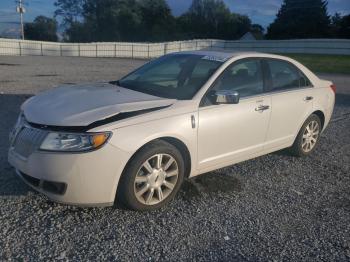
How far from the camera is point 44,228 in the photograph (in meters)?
3.48

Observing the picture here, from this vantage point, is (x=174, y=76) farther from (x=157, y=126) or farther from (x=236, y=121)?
(x=157, y=126)

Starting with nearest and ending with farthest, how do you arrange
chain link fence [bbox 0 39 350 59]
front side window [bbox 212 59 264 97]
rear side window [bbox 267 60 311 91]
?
front side window [bbox 212 59 264 97], rear side window [bbox 267 60 311 91], chain link fence [bbox 0 39 350 59]

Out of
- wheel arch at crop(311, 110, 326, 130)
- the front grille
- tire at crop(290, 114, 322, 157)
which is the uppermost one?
the front grille

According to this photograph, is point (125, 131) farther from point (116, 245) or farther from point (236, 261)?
point (236, 261)

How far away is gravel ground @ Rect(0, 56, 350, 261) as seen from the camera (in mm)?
3266

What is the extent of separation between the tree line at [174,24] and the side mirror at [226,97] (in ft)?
208

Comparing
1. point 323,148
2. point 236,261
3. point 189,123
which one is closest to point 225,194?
point 189,123

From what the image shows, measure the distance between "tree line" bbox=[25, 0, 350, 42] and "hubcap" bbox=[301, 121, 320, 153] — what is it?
6133 centimetres

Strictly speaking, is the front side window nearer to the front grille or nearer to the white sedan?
the white sedan

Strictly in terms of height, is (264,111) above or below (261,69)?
below

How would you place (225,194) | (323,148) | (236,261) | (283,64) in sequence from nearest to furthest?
1. (236,261)
2. (225,194)
3. (283,64)
4. (323,148)

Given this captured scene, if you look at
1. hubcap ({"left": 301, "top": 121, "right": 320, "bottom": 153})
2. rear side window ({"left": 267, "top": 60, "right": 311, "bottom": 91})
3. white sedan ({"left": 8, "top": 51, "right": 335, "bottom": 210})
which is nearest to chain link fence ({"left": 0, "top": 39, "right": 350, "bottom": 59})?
hubcap ({"left": 301, "top": 121, "right": 320, "bottom": 153})

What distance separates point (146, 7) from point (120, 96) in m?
71.5

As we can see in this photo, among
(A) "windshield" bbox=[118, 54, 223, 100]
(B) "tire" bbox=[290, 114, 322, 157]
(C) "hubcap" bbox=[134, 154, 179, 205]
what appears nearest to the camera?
(C) "hubcap" bbox=[134, 154, 179, 205]
